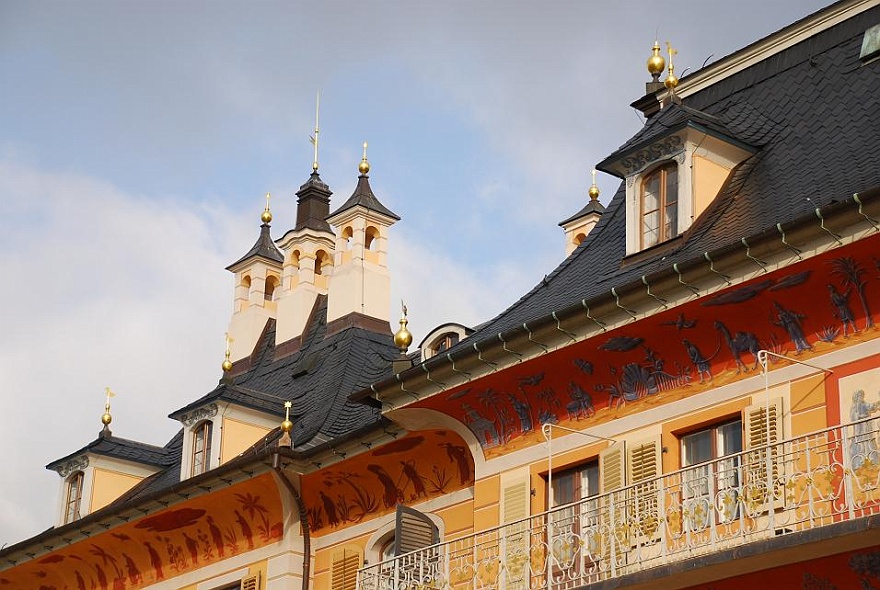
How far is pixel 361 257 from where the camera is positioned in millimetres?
30609

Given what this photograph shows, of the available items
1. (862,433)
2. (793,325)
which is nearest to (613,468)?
(793,325)

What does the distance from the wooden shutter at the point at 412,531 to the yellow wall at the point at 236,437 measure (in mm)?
5098

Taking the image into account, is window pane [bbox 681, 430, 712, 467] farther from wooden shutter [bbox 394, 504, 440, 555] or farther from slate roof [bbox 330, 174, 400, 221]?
slate roof [bbox 330, 174, 400, 221]

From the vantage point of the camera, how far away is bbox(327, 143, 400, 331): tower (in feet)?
100

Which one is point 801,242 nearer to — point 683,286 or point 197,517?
point 683,286

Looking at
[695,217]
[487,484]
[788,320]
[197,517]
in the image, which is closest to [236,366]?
[197,517]

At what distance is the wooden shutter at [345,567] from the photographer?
24.3m

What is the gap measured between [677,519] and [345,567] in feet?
25.0

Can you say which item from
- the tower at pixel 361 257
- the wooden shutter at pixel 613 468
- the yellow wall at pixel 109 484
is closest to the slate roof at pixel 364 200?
the tower at pixel 361 257

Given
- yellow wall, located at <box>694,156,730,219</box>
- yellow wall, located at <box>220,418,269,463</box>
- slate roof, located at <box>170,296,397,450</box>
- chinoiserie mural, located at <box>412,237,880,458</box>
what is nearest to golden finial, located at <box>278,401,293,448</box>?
slate roof, located at <box>170,296,397,450</box>

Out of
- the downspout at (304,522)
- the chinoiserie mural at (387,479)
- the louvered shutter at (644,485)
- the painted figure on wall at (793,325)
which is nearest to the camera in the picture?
the louvered shutter at (644,485)

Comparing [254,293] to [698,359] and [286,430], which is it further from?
[698,359]

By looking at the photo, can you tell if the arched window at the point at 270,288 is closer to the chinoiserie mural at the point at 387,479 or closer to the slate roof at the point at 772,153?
the chinoiserie mural at the point at 387,479

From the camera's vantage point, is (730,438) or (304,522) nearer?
(730,438)
